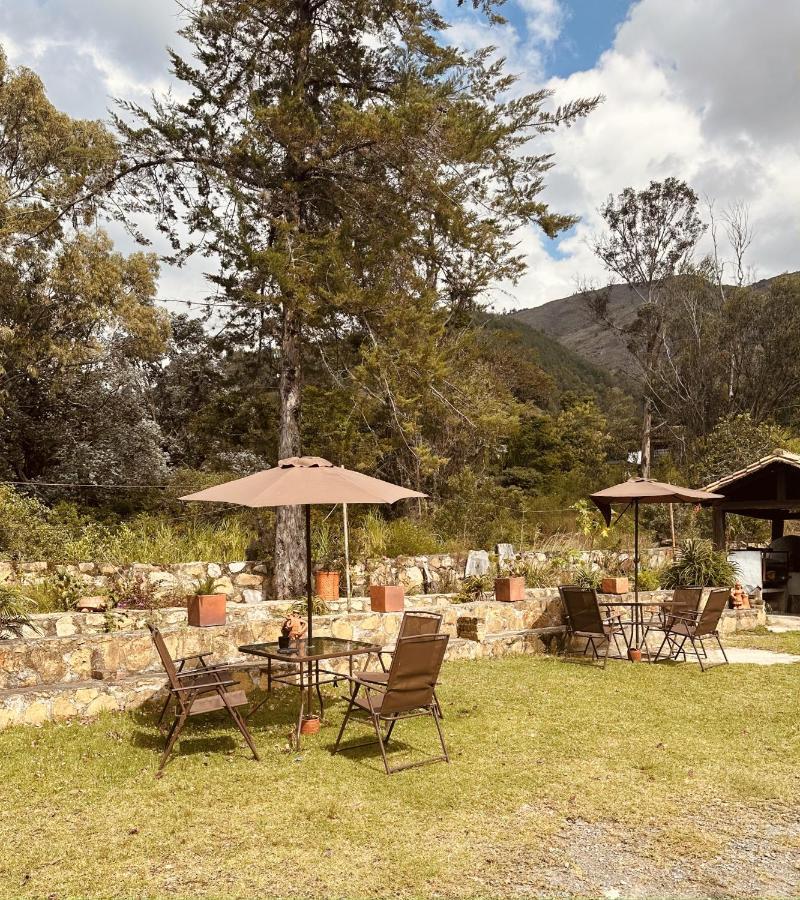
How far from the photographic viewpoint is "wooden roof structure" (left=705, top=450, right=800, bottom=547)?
13211 millimetres

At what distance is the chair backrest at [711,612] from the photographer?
29.0 ft

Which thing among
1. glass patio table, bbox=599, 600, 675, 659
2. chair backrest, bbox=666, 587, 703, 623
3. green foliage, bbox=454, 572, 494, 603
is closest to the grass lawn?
glass patio table, bbox=599, 600, 675, 659

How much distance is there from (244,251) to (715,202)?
90.7ft

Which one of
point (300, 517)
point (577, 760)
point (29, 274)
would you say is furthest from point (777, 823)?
point (29, 274)

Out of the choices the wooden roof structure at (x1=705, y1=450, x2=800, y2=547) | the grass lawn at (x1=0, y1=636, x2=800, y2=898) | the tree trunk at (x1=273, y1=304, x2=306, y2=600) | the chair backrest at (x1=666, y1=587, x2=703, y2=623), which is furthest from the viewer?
the wooden roof structure at (x1=705, y1=450, x2=800, y2=547)

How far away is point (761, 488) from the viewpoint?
1535 centimetres

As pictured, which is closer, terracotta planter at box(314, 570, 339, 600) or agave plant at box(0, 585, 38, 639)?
agave plant at box(0, 585, 38, 639)

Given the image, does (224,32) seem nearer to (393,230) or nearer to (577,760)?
(393,230)

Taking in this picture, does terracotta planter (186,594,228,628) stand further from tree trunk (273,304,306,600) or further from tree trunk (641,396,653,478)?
tree trunk (641,396,653,478)

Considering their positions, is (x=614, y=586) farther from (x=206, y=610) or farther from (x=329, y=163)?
(x=329, y=163)

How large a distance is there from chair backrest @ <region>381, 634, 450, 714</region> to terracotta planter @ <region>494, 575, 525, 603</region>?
5084mm

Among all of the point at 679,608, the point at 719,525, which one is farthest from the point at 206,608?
the point at 719,525

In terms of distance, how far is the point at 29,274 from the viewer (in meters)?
13.4

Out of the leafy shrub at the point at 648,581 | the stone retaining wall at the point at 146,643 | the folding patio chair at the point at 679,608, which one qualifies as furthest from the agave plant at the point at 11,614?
the leafy shrub at the point at 648,581
